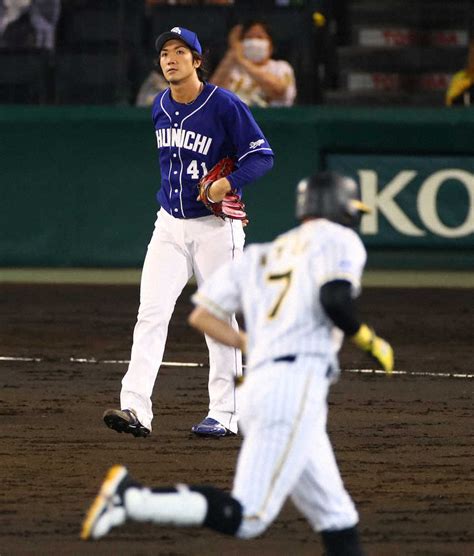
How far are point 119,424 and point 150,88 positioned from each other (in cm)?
840

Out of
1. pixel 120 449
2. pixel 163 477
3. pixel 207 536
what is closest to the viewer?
pixel 207 536

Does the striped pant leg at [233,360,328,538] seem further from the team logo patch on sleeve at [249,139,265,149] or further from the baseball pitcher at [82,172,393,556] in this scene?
the team logo patch on sleeve at [249,139,265,149]

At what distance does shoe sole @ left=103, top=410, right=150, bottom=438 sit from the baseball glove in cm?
122

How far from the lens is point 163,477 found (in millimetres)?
7297

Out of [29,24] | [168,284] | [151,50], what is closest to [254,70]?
[151,50]

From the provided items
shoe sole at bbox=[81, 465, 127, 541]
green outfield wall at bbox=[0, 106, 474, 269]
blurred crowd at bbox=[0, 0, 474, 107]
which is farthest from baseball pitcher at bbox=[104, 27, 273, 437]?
blurred crowd at bbox=[0, 0, 474, 107]

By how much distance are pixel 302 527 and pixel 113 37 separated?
1098cm

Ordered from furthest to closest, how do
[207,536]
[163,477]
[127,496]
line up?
[163,477]
[207,536]
[127,496]

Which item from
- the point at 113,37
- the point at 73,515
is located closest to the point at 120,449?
the point at 73,515

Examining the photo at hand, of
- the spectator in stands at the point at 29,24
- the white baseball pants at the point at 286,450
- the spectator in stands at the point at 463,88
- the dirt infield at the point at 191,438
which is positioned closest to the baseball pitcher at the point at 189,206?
the dirt infield at the point at 191,438

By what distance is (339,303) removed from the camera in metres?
4.87

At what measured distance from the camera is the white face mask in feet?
50.7

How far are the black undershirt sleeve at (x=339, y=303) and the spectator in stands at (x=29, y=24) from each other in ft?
39.6

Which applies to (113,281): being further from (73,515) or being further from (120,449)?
(73,515)
